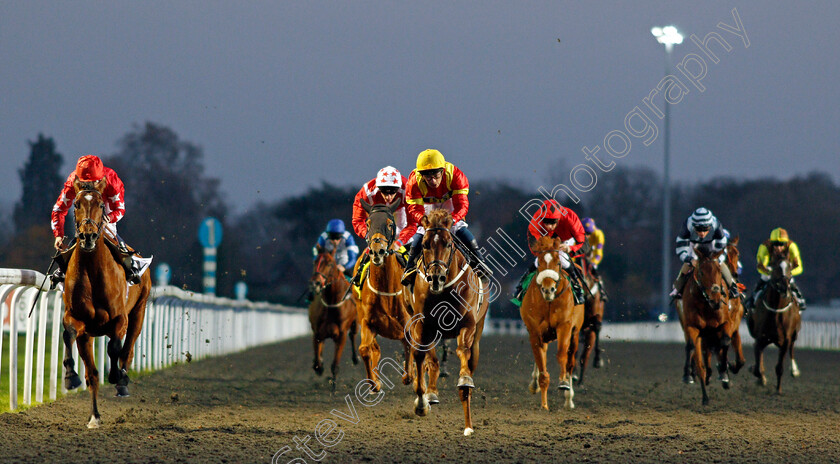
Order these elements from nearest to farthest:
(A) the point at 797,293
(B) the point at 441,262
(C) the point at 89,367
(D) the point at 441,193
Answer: (B) the point at 441,262, (C) the point at 89,367, (D) the point at 441,193, (A) the point at 797,293

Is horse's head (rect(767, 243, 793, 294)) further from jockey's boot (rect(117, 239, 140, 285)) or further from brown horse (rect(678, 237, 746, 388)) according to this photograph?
jockey's boot (rect(117, 239, 140, 285))

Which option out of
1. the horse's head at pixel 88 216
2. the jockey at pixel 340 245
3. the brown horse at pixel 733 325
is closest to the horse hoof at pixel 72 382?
the horse's head at pixel 88 216

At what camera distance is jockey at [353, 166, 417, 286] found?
9.11 metres

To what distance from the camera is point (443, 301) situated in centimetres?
773

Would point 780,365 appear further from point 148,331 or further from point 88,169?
point 88,169

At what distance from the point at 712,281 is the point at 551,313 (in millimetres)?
1818

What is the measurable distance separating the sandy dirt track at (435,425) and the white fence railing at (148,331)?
41 centimetres

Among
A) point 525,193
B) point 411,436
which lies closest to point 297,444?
point 411,436

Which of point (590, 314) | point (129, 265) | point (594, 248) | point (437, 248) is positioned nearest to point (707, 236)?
point (590, 314)

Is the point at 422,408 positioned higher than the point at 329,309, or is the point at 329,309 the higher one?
the point at 329,309

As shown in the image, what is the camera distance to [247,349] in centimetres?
2264

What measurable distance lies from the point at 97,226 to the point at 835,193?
5319 cm

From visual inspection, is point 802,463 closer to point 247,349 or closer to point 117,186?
point 117,186

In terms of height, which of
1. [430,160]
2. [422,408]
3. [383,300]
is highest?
[430,160]
